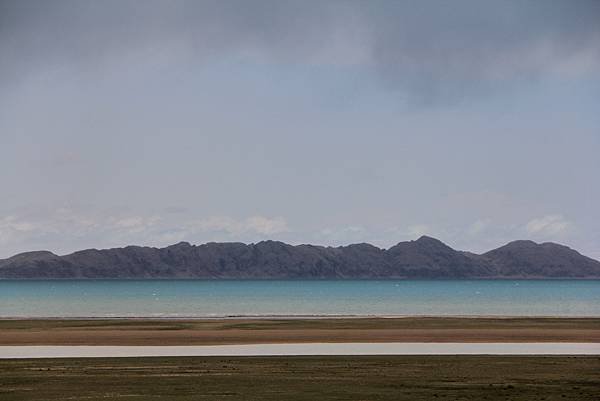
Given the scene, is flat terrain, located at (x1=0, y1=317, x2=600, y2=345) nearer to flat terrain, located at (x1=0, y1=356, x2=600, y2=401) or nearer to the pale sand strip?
the pale sand strip

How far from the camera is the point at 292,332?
62.5 m

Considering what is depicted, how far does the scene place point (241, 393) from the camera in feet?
98.2

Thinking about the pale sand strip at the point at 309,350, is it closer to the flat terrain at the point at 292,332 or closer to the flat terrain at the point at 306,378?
the flat terrain at the point at 306,378

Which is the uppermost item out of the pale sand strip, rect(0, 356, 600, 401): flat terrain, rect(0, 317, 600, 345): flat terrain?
rect(0, 317, 600, 345): flat terrain

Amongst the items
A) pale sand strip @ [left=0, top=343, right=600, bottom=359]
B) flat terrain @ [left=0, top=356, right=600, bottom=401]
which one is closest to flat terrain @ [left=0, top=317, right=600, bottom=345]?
pale sand strip @ [left=0, top=343, right=600, bottom=359]

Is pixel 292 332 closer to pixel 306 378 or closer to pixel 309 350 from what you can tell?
pixel 309 350

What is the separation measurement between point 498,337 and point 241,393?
28952 millimetres

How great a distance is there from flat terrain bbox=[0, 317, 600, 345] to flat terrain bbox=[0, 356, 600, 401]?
1306cm

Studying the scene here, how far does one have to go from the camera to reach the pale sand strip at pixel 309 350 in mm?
43938

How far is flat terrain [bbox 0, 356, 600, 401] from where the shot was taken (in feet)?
97.3

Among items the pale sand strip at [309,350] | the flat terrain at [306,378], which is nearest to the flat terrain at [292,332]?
the pale sand strip at [309,350]

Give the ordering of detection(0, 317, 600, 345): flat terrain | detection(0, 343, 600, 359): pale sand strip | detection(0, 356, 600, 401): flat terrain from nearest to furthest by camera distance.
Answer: detection(0, 356, 600, 401): flat terrain
detection(0, 343, 600, 359): pale sand strip
detection(0, 317, 600, 345): flat terrain

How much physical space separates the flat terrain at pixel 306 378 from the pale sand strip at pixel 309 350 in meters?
2.78

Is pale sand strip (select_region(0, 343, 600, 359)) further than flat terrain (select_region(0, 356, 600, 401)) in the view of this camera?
Yes
